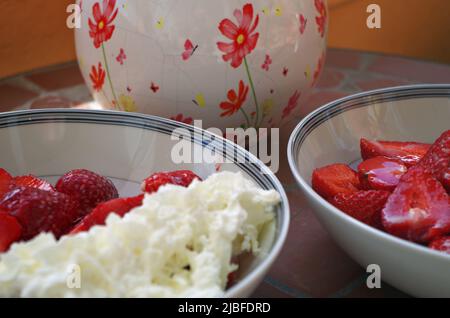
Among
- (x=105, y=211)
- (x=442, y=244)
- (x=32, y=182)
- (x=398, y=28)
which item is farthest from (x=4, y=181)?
(x=398, y=28)

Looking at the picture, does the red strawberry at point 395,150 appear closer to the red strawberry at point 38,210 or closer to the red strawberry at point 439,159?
the red strawberry at point 439,159

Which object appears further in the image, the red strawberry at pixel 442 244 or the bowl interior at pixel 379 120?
the bowl interior at pixel 379 120

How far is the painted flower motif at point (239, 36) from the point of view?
645 millimetres

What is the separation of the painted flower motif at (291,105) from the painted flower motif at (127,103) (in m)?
0.18

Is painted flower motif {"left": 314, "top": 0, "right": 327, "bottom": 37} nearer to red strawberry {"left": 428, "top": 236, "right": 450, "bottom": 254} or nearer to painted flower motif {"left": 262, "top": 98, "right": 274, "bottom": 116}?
painted flower motif {"left": 262, "top": 98, "right": 274, "bottom": 116}

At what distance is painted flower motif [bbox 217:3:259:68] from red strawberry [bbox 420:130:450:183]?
0.70 feet

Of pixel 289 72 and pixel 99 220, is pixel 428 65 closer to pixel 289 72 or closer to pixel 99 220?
pixel 289 72

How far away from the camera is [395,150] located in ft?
2.16

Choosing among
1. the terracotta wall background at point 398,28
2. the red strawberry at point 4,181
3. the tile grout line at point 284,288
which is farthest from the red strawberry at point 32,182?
the terracotta wall background at point 398,28

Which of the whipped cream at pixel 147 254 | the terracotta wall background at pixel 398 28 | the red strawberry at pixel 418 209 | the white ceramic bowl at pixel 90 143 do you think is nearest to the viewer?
the whipped cream at pixel 147 254

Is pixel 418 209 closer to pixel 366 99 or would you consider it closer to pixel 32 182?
pixel 366 99

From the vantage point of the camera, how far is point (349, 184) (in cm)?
60

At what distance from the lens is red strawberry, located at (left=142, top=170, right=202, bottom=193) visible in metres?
0.52
